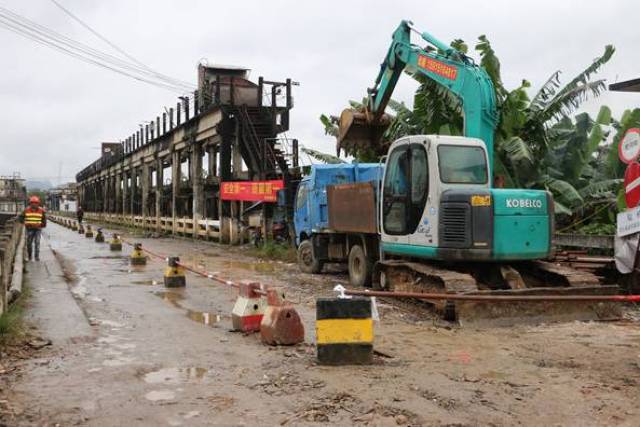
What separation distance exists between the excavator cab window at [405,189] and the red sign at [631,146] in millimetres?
2965

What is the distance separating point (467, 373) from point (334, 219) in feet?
25.6

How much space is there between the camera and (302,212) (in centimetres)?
1622

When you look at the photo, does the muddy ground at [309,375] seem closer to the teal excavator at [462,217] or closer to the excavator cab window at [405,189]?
the teal excavator at [462,217]

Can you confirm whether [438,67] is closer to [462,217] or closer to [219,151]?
[462,217]

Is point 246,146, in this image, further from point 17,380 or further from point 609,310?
point 17,380

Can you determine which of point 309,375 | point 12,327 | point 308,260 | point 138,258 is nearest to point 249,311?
point 309,375

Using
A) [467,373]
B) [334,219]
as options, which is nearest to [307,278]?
[334,219]

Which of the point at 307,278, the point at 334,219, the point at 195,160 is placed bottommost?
the point at 307,278

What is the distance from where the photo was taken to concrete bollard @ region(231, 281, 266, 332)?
809 centimetres

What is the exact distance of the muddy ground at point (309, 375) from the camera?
489 cm

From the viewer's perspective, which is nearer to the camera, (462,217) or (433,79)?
(462,217)

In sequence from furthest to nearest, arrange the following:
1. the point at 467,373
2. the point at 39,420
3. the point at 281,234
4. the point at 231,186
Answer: the point at 231,186 → the point at 281,234 → the point at 467,373 → the point at 39,420

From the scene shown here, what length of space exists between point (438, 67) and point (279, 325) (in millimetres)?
6497

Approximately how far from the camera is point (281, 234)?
851 inches
